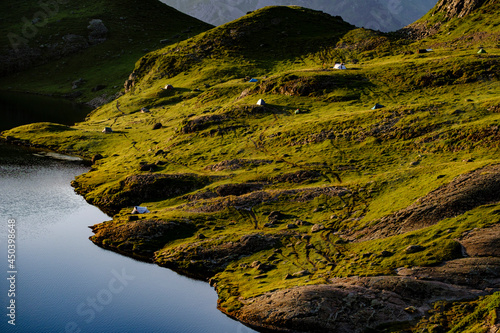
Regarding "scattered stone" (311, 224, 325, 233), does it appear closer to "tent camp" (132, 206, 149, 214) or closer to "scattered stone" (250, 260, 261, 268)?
"scattered stone" (250, 260, 261, 268)

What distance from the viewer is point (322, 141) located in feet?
312

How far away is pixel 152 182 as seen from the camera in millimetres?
87250

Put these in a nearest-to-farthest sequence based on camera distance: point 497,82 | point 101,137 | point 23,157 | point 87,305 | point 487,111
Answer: point 87,305 → point 487,111 → point 497,82 → point 23,157 → point 101,137

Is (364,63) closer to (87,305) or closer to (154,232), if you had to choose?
(154,232)

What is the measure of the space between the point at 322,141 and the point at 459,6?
104m

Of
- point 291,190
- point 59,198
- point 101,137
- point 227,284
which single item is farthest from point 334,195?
point 101,137

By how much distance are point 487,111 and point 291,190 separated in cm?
3912

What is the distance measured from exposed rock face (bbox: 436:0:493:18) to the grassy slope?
12.9 metres

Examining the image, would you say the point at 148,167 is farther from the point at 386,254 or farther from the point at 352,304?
the point at 352,304

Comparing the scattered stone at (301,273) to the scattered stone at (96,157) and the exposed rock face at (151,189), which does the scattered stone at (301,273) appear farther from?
the scattered stone at (96,157)

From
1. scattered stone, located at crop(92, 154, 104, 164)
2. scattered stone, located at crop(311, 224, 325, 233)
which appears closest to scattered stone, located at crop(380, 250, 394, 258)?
scattered stone, located at crop(311, 224, 325, 233)

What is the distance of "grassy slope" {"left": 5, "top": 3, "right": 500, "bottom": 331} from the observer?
60219mm

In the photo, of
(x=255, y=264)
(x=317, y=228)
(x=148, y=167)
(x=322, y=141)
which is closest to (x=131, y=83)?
(x=148, y=167)

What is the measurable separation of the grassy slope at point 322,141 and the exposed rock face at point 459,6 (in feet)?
42.3
